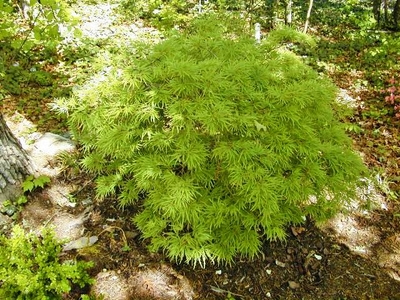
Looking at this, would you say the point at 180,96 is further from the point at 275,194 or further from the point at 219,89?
the point at 275,194

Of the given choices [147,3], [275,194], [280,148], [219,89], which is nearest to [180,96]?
[219,89]

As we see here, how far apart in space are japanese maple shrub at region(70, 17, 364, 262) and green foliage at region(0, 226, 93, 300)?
0.51m

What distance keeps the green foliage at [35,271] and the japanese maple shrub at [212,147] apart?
51cm

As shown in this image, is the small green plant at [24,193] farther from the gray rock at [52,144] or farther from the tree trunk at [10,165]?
the gray rock at [52,144]

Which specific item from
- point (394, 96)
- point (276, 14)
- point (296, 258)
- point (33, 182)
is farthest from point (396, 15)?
point (33, 182)

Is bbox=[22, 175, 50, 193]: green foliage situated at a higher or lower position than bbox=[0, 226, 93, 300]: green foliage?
higher

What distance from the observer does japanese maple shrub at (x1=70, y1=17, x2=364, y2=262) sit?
6.95ft

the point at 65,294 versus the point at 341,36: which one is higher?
the point at 341,36

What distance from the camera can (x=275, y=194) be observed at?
2123 mm

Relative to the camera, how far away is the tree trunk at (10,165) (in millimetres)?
2584

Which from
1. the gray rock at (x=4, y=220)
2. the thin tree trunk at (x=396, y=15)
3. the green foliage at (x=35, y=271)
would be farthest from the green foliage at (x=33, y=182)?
the thin tree trunk at (x=396, y=15)

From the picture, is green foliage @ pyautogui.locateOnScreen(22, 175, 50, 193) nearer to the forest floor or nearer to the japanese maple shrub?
the forest floor

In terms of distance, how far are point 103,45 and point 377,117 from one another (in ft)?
15.0

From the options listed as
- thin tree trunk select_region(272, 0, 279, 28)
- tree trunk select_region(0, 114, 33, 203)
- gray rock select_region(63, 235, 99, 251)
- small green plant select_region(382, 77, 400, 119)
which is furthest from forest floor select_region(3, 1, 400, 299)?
thin tree trunk select_region(272, 0, 279, 28)
